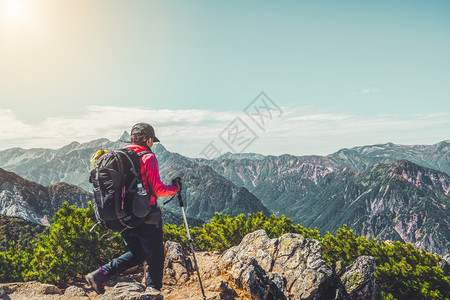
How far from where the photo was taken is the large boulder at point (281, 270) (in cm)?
1056

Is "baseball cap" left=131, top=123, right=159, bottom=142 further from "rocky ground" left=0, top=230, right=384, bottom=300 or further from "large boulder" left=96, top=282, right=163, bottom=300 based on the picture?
"rocky ground" left=0, top=230, right=384, bottom=300

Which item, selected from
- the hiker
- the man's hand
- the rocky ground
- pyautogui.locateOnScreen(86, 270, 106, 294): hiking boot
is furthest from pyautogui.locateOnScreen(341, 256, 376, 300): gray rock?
pyautogui.locateOnScreen(86, 270, 106, 294): hiking boot

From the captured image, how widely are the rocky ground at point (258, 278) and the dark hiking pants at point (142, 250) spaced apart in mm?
1621

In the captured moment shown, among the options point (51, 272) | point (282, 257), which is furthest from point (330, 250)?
point (51, 272)

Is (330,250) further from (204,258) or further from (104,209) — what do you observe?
(104,209)

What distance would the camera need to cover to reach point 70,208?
1658 centimetres

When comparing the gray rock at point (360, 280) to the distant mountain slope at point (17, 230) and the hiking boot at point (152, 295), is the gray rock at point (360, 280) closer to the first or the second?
the hiking boot at point (152, 295)

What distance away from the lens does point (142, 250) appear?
6.95m

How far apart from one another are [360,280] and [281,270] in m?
4.17

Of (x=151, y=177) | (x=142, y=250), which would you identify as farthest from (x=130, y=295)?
(x=151, y=177)

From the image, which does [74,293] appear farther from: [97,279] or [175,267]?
[97,279]

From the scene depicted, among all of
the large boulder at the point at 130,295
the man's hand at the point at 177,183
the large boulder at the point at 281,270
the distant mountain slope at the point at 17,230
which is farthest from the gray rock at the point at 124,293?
the distant mountain slope at the point at 17,230

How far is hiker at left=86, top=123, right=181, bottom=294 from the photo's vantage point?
21.1 feet

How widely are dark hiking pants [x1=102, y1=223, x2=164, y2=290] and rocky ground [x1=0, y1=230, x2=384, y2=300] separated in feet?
5.32
